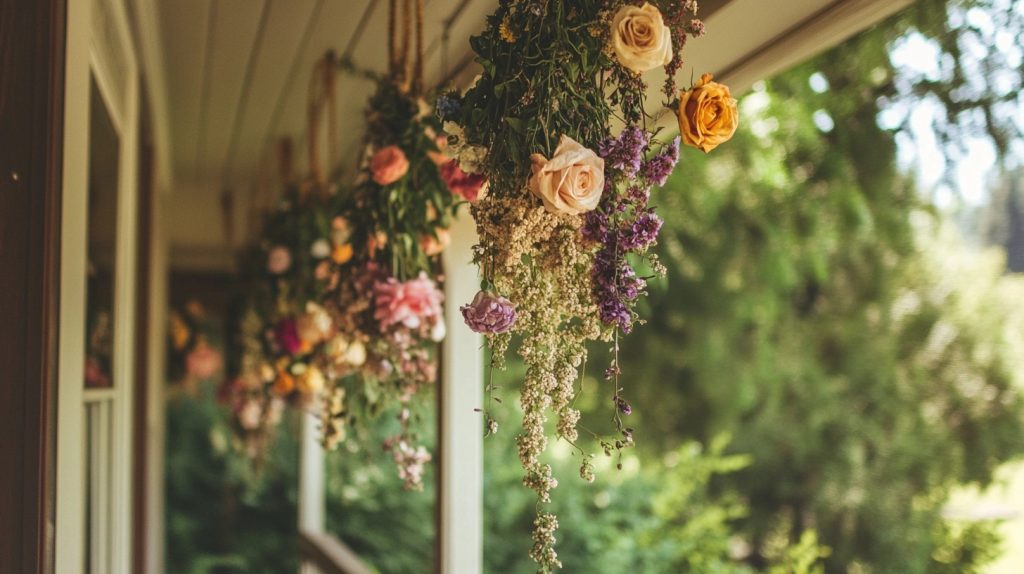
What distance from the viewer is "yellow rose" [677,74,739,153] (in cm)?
100

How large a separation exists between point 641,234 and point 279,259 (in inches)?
74.1

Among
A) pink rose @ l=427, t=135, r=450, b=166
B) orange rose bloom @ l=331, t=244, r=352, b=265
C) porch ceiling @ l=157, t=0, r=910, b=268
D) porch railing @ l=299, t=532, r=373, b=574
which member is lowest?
porch railing @ l=299, t=532, r=373, b=574

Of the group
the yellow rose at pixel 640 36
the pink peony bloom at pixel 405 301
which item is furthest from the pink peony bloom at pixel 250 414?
the yellow rose at pixel 640 36

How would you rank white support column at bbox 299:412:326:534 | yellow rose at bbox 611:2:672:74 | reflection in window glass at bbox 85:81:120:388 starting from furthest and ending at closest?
1. white support column at bbox 299:412:326:534
2. reflection in window glass at bbox 85:81:120:388
3. yellow rose at bbox 611:2:672:74

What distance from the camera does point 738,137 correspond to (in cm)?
404

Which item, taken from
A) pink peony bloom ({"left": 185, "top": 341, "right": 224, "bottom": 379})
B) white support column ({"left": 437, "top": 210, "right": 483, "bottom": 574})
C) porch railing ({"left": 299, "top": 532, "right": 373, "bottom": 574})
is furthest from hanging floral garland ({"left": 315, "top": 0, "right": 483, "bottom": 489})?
pink peony bloom ({"left": 185, "top": 341, "right": 224, "bottom": 379})

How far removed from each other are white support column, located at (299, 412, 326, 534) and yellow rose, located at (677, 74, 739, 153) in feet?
11.2

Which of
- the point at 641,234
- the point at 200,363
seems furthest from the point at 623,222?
the point at 200,363

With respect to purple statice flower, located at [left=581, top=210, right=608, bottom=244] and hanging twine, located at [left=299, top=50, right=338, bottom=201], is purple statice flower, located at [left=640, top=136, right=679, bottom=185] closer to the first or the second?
purple statice flower, located at [left=581, top=210, right=608, bottom=244]

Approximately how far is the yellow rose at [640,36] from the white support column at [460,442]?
120 centimetres

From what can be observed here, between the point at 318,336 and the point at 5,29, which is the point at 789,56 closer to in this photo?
the point at 5,29

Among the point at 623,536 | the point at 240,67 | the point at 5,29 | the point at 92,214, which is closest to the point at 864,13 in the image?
the point at 5,29

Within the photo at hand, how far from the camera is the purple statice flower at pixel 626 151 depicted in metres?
1.01

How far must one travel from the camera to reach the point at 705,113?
3.28 ft
